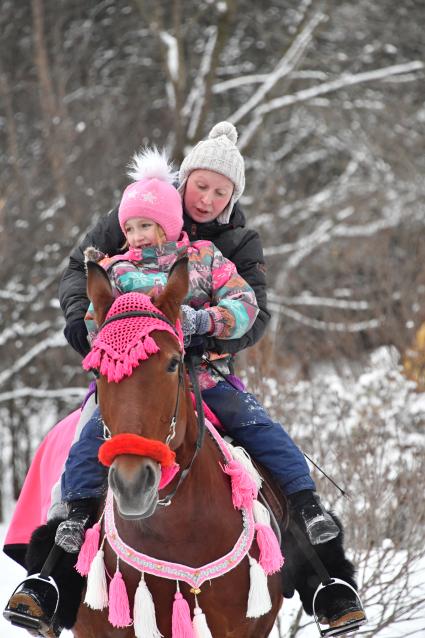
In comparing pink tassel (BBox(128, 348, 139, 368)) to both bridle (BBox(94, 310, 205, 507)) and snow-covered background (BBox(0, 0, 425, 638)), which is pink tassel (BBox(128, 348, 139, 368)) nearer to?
bridle (BBox(94, 310, 205, 507))

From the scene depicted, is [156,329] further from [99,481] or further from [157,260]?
[99,481]

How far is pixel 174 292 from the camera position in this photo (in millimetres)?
2854

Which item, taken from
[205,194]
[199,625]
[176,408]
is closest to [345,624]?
[199,625]

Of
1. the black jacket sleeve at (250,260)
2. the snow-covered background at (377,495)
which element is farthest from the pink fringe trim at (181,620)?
the snow-covered background at (377,495)

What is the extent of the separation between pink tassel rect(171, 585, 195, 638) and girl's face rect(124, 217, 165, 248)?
4.62 ft

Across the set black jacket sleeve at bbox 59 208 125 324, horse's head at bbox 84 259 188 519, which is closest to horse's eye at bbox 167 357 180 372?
horse's head at bbox 84 259 188 519

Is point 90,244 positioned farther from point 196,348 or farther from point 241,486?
point 241,486

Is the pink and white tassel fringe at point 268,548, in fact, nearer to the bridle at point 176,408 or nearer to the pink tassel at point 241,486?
the pink tassel at point 241,486

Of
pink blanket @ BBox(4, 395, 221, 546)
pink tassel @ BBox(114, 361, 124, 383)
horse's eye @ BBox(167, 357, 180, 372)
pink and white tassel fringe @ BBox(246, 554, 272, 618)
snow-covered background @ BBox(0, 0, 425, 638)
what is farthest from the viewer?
snow-covered background @ BBox(0, 0, 425, 638)

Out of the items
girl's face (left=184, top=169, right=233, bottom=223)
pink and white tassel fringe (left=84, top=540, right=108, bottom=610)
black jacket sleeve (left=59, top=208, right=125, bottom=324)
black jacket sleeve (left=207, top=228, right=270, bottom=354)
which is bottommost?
pink and white tassel fringe (left=84, top=540, right=108, bottom=610)

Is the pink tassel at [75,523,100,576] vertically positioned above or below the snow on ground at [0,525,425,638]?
above

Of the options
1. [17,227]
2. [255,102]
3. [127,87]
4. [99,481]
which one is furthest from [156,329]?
[127,87]

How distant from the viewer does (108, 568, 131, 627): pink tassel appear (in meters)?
2.94

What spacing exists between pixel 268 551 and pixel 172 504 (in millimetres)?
493
